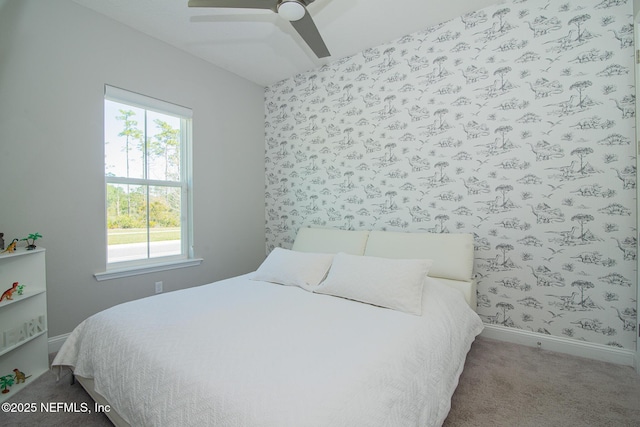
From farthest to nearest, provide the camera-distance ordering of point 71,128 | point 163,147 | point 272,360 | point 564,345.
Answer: point 163,147 < point 71,128 < point 564,345 < point 272,360

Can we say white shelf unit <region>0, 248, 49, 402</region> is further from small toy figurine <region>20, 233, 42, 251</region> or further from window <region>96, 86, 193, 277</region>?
window <region>96, 86, 193, 277</region>

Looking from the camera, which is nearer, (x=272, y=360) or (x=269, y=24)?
(x=272, y=360)

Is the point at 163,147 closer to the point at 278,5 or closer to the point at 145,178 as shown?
the point at 145,178

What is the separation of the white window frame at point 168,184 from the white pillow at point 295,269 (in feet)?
3.44

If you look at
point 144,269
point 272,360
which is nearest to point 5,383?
point 144,269

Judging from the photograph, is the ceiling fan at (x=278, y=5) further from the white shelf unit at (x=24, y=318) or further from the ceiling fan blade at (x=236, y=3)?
the white shelf unit at (x=24, y=318)

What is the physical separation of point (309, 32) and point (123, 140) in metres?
1.97

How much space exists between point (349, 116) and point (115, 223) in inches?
100

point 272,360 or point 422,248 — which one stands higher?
point 422,248

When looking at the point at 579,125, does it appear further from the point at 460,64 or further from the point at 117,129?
the point at 117,129

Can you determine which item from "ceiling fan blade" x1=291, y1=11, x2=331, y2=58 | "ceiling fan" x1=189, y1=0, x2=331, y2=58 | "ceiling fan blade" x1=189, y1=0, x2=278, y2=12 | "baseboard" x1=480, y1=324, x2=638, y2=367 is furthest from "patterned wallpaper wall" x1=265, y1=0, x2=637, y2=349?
"ceiling fan blade" x1=189, y1=0, x2=278, y2=12

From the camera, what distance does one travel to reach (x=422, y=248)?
2455 mm

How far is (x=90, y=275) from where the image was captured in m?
2.38

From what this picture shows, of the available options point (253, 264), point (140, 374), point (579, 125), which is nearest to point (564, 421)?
point (579, 125)
